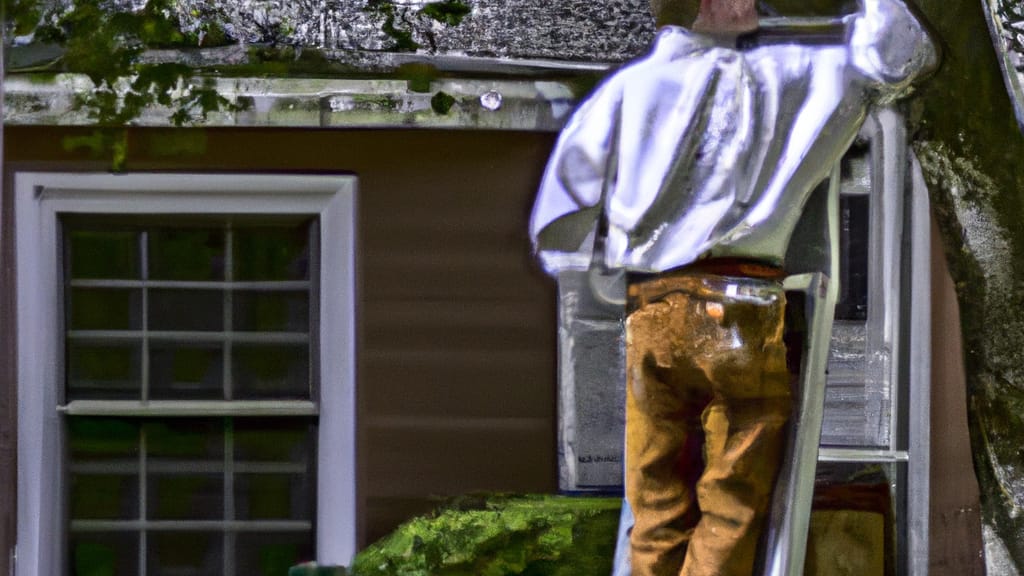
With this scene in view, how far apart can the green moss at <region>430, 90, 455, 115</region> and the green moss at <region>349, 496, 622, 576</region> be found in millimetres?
1123

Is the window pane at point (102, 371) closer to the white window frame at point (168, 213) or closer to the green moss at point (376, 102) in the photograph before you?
the white window frame at point (168, 213)

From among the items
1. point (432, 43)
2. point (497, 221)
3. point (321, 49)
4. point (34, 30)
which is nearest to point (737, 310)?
point (497, 221)

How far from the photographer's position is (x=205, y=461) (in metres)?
3.68

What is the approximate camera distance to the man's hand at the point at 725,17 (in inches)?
136

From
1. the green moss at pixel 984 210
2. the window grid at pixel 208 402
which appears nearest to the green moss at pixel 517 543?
the window grid at pixel 208 402

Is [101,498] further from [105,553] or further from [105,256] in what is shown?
[105,256]

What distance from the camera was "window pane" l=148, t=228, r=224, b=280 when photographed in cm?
365

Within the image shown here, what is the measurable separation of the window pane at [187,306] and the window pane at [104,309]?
55mm

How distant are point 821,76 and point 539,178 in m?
0.81

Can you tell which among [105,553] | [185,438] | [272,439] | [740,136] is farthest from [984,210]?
[105,553]

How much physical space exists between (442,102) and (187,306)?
0.94 meters

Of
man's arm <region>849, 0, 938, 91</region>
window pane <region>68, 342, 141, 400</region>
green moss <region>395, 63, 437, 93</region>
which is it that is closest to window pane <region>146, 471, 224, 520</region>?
window pane <region>68, 342, 141, 400</region>

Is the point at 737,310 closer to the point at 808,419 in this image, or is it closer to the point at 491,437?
the point at 808,419

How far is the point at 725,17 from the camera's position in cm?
346
